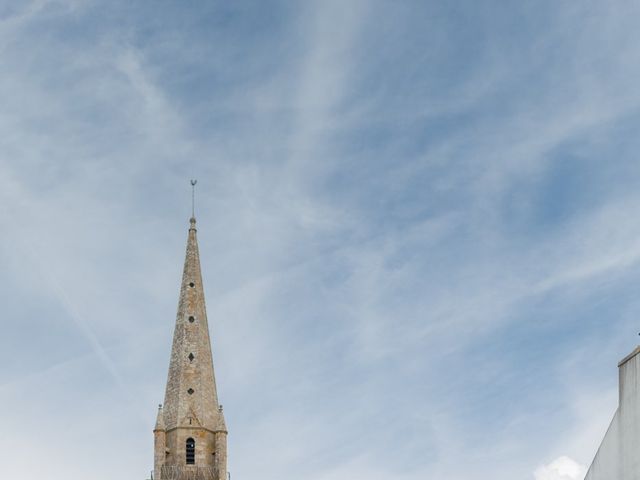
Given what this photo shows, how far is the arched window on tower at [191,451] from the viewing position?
8494 centimetres

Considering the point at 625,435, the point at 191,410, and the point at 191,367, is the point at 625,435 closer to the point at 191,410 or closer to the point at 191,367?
the point at 191,410

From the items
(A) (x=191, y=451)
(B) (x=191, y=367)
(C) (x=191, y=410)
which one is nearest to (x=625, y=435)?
(A) (x=191, y=451)

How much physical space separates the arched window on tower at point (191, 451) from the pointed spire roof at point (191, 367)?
4.14ft

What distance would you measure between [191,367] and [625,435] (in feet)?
168

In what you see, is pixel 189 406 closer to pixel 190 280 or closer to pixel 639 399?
pixel 190 280

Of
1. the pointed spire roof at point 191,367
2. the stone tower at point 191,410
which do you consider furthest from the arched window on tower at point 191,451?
the pointed spire roof at point 191,367

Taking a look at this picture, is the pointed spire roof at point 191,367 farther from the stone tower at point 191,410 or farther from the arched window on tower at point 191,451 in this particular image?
the arched window on tower at point 191,451

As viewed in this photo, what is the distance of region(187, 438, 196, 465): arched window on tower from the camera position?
279 feet

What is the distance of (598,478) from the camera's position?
4403cm

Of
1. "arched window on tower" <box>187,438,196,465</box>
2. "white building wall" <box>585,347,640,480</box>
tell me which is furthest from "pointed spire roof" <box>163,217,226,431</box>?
"white building wall" <box>585,347,640,480</box>

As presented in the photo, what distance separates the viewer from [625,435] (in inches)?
1656

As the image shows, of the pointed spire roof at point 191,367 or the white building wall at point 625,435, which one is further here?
the pointed spire roof at point 191,367

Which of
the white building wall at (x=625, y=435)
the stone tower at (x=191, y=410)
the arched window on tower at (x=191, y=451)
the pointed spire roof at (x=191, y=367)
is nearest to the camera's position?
the white building wall at (x=625, y=435)

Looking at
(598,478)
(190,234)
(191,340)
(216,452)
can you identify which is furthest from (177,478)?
(598,478)
